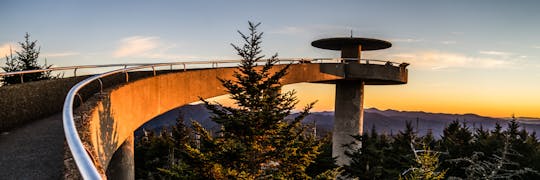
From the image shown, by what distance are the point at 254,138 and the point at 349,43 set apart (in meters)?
15.8

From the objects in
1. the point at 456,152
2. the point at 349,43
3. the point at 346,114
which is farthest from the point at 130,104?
the point at 456,152

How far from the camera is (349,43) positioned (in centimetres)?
2538

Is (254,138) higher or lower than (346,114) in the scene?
higher

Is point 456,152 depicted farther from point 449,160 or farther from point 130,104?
point 130,104

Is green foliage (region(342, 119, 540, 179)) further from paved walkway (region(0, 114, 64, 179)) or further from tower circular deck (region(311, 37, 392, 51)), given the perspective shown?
paved walkway (region(0, 114, 64, 179))

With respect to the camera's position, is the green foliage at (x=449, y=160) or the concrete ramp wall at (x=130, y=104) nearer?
the concrete ramp wall at (x=130, y=104)

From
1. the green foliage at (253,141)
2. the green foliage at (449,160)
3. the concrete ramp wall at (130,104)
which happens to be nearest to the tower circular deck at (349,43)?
the green foliage at (449,160)

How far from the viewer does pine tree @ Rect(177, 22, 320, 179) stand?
10.8 m

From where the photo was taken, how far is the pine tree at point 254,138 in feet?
35.4

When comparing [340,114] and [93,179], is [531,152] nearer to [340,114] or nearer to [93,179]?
[340,114]

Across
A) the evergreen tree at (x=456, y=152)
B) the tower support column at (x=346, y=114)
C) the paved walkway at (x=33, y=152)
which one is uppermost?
the paved walkway at (x=33, y=152)

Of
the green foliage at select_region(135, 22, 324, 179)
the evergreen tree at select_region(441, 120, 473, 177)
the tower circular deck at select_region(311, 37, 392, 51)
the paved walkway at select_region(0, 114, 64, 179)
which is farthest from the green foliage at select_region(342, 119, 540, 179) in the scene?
the paved walkway at select_region(0, 114, 64, 179)

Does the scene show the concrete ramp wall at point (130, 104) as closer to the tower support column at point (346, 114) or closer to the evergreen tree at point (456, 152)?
the tower support column at point (346, 114)

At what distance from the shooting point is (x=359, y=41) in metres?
25.0
